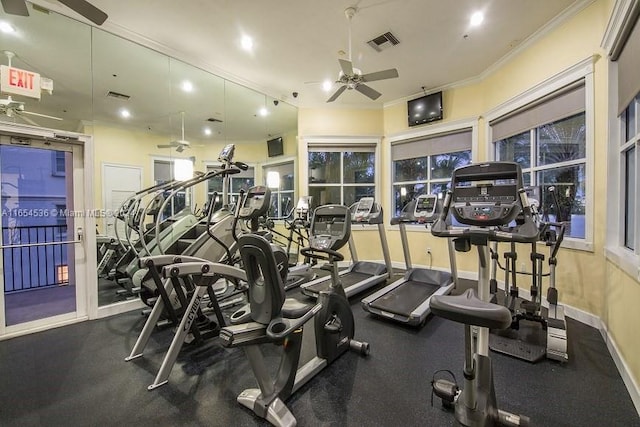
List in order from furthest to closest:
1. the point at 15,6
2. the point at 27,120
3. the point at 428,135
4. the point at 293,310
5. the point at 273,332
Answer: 1. the point at 428,135
2. the point at 27,120
3. the point at 15,6
4. the point at 293,310
5. the point at 273,332

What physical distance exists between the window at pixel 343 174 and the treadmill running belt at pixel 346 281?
79.5 inches

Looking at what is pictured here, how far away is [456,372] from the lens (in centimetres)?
230

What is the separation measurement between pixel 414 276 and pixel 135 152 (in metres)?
4.82

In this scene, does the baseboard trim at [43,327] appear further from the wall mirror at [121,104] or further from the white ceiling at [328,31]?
the white ceiling at [328,31]

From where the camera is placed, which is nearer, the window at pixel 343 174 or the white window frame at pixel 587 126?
the white window frame at pixel 587 126

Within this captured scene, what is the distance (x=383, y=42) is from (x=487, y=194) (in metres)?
3.15

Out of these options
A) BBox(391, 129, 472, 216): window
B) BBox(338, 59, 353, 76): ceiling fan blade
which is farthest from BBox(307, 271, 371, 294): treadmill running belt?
BBox(338, 59, 353, 76): ceiling fan blade

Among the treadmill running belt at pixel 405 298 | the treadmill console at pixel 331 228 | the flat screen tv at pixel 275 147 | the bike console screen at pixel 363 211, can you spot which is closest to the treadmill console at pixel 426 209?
the bike console screen at pixel 363 211

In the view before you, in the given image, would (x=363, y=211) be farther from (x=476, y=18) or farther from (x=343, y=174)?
(x=476, y=18)

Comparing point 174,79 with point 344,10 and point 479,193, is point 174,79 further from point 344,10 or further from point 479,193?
point 479,193

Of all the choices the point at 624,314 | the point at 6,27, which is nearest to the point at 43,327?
the point at 6,27

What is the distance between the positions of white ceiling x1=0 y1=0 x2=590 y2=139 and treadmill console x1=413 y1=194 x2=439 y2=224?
7.61ft

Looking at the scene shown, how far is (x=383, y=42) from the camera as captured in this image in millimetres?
3951

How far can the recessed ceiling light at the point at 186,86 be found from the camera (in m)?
4.54
